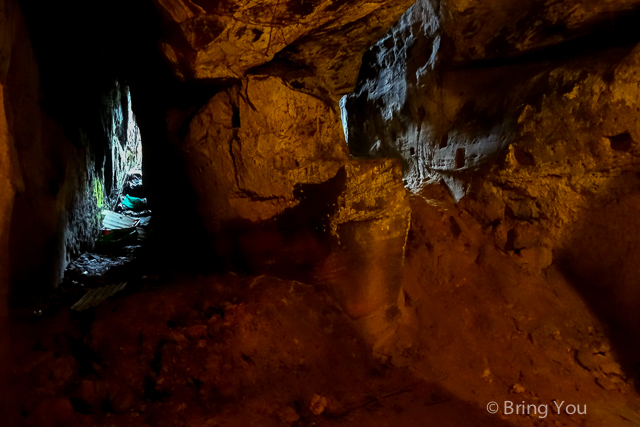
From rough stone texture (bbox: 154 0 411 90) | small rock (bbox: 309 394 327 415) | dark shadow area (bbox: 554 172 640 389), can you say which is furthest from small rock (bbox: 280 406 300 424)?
dark shadow area (bbox: 554 172 640 389)

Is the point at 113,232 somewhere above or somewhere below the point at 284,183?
below

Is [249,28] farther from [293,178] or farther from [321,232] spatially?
[321,232]

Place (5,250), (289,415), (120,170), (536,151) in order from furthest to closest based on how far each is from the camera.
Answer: (120,170) < (536,151) < (289,415) < (5,250)

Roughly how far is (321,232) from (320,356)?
1.11 meters

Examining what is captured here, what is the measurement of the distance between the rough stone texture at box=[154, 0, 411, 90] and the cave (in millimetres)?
19

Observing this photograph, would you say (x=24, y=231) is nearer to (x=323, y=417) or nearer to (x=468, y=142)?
(x=323, y=417)

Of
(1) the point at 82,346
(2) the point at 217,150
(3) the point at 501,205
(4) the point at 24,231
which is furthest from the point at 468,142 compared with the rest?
(4) the point at 24,231

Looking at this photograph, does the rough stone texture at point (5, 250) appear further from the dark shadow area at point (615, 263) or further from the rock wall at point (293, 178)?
the dark shadow area at point (615, 263)

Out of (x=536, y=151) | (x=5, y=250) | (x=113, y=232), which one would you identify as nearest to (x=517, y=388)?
(x=536, y=151)

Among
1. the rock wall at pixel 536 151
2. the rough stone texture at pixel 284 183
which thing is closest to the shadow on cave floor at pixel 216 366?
the rough stone texture at pixel 284 183

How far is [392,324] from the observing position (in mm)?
3793

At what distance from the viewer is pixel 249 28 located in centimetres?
291

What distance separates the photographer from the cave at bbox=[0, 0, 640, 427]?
2.73m

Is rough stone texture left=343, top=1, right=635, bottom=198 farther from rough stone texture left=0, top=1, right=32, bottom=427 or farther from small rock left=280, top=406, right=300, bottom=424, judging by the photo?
rough stone texture left=0, top=1, right=32, bottom=427
